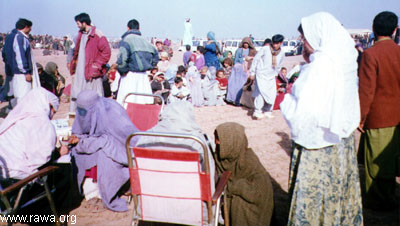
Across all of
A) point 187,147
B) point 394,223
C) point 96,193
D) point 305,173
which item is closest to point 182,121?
point 187,147

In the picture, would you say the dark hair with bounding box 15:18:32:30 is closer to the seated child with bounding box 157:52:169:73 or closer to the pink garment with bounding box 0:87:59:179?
the pink garment with bounding box 0:87:59:179

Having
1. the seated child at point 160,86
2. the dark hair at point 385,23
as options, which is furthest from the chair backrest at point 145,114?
the seated child at point 160,86

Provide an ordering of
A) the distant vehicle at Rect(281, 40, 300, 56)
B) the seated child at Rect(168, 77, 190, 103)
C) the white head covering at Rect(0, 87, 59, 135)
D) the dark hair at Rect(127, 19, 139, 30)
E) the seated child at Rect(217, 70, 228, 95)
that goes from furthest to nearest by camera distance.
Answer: the distant vehicle at Rect(281, 40, 300, 56), the seated child at Rect(217, 70, 228, 95), the seated child at Rect(168, 77, 190, 103), the dark hair at Rect(127, 19, 139, 30), the white head covering at Rect(0, 87, 59, 135)

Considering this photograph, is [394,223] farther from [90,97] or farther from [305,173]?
[90,97]

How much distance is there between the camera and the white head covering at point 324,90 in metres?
2.11

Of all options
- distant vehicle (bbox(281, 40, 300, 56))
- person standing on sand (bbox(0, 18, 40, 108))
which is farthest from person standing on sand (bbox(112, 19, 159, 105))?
distant vehicle (bbox(281, 40, 300, 56))

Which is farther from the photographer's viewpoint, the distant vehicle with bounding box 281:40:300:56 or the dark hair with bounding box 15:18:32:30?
the distant vehicle with bounding box 281:40:300:56

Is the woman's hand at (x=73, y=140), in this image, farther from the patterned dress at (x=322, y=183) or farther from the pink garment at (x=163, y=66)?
the pink garment at (x=163, y=66)

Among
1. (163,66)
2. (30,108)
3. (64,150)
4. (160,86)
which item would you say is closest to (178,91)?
(160,86)

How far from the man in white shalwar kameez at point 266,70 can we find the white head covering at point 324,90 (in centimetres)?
429

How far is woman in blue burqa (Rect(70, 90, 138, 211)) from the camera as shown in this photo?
10.7ft

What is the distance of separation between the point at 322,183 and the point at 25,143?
245cm

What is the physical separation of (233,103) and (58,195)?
21.1 ft

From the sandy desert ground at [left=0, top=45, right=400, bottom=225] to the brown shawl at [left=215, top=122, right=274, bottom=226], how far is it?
297mm
